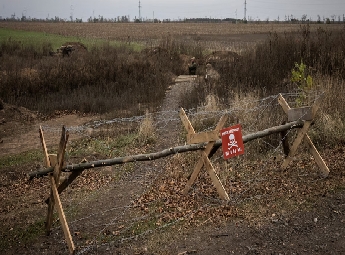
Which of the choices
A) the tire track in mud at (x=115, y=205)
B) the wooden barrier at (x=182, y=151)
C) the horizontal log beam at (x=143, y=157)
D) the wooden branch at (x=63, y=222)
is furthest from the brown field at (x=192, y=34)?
the wooden branch at (x=63, y=222)

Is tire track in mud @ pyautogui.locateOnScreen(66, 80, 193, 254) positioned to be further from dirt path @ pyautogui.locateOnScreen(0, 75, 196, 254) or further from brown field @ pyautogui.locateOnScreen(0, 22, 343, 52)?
brown field @ pyautogui.locateOnScreen(0, 22, 343, 52)

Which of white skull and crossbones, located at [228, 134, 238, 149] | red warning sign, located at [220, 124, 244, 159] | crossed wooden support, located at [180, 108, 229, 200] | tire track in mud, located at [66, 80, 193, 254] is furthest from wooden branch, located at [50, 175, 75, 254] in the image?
white skull and crossbones, located at [228, 134, 238, 149]

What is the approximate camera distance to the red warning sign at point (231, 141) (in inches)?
224

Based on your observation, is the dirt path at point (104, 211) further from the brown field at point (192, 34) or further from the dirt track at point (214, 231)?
the brown field at point (192, 34)

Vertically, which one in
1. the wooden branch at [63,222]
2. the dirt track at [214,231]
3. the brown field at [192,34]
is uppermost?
the brown field at [192,34]

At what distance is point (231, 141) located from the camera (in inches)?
225

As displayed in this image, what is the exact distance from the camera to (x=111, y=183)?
7820 mm

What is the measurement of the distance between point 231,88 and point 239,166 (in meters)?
6.29

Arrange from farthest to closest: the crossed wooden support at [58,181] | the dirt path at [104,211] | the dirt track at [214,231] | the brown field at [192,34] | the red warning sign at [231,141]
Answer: the brown field at [192,34] < the red warning sign at [231,141] < the dirt path at [104,211] < the dirt track at [214,231] < the crossed wooden support at [58,181]

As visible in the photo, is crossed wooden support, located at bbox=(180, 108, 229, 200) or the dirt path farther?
crossed wooden support, located at bbox=(180, 108, 229, 200)

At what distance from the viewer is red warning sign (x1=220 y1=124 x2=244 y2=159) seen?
5.69 metres

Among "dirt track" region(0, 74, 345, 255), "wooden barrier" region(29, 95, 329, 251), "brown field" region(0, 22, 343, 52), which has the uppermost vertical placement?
"brown field" region(0, 22, 343, 52)

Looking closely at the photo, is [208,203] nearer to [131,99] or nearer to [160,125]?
[160,125]

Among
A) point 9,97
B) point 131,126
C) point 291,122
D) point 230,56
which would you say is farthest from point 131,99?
point 291,122
